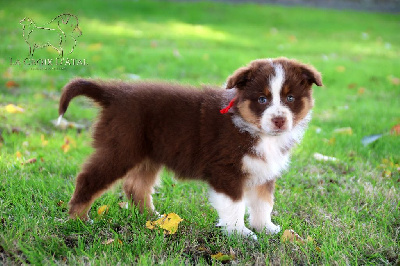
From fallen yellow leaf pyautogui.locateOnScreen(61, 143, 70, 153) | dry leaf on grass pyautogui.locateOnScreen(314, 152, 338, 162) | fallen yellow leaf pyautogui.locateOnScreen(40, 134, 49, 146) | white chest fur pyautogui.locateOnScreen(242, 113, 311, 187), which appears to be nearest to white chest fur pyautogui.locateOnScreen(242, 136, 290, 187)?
white chest fur pyautogui.locateOnScreen(242, 113, 311, 187)

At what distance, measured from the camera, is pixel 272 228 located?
363cm

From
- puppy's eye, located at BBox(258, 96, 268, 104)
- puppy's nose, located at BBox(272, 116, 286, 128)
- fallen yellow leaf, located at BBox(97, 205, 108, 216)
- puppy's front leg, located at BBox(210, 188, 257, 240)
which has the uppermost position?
puppy's eye, located at BBox(258, 96, 268, 104)

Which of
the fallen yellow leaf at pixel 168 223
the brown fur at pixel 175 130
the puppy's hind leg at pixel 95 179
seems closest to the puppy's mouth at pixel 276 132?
the brown fur at pixel 175 130

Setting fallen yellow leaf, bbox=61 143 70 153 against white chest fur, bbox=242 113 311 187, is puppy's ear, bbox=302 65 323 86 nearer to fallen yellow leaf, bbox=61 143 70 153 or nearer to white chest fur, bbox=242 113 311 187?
white chest fur, bbox=242 113 311 187

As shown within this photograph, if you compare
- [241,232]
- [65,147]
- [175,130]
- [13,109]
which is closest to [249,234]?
[241,232]

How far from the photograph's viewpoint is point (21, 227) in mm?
3176

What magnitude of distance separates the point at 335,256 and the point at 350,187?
1.44 metres

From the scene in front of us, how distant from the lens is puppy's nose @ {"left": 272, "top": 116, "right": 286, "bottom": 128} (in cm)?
318

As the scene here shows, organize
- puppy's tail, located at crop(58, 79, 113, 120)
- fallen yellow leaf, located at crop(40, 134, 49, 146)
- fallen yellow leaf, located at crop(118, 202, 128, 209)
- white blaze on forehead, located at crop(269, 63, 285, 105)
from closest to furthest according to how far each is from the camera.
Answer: white blaze on forehead, located at crop(269, 63, 285, 105) → puppy's tail, located at crop(58, 79, 113, 120) → fallen yellow leaf, located at crop(118, 202, 128, 209) → fallen yellow leaf, located at crop(40, 134, 49, 146)

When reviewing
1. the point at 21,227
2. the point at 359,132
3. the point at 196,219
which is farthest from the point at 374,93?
the point at 21,227

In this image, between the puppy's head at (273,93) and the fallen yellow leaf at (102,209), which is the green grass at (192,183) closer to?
the fallen yellow leaf at (102,209)

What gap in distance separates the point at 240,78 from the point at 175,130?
66 cm

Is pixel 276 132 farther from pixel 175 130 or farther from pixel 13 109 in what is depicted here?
pixel 13 109

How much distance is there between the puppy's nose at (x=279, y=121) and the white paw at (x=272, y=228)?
3.00 feet
